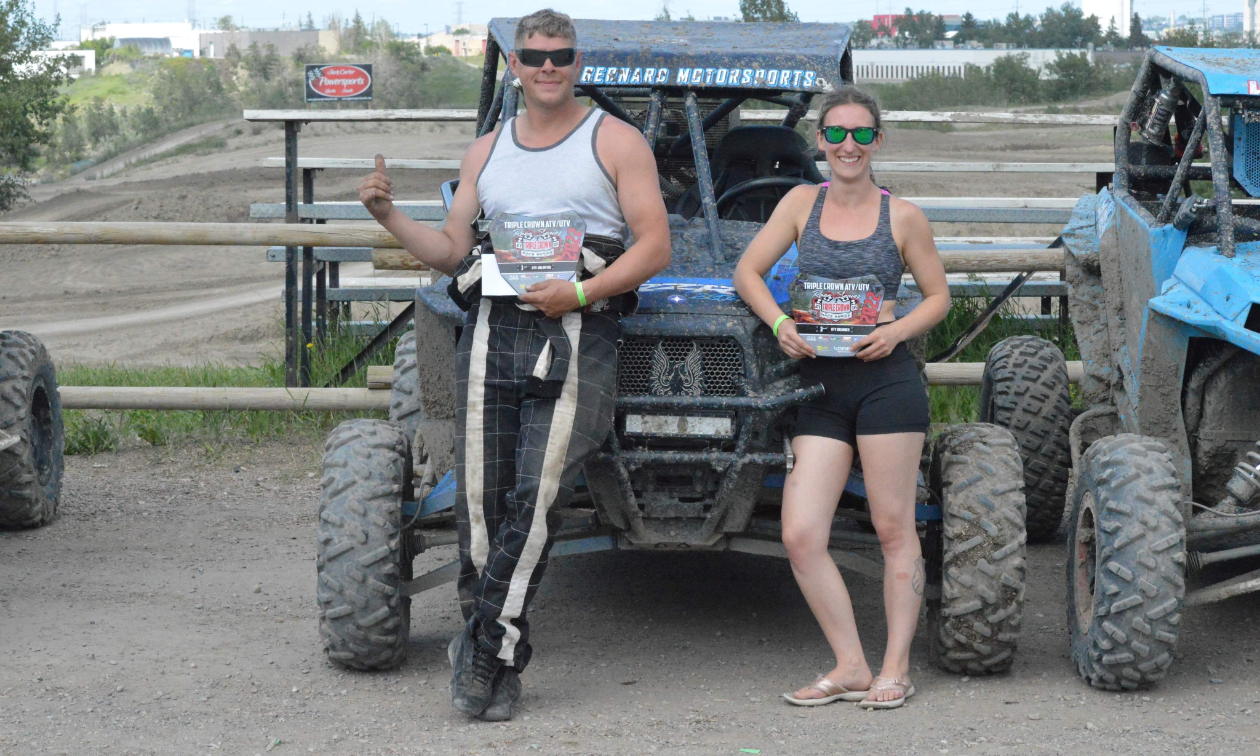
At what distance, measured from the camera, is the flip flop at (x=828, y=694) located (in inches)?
→ 183

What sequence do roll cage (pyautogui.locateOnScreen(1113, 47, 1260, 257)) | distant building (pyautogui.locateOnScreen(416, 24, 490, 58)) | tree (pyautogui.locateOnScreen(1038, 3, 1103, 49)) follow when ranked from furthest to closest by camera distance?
distant building (pyautogui.locateOnScreen(416, 24, 490, 58)) < tree (pyautogui.locateOnScreen(1038, 3, 1103, 49)) < roll cage (pyautogui.locateOnScreen(1113, 47, 1260, 257))

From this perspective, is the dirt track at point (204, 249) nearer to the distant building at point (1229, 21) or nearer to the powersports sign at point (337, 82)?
the powersports sign at point (337, 82)

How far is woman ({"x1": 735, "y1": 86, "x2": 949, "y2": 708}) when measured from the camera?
183 inches

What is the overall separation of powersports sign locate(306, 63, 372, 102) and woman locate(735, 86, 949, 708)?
7.11 m

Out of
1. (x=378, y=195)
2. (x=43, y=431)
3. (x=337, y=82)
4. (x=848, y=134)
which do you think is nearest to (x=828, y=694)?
(x=848, y=134)

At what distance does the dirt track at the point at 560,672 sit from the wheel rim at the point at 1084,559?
23 centimetres

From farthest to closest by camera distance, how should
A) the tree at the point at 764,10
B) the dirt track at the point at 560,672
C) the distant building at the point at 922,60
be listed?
the distant building at the point at 922,60 < the tree at the point at 764,10 < the dirt track at the point at 560,672

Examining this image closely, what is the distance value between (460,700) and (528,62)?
1.86m

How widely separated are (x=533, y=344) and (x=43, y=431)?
12.9 feet

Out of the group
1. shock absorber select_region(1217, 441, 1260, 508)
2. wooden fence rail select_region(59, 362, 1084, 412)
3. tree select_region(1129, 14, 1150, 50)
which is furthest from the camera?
tree select_region(1129, 14, 1150, 50)

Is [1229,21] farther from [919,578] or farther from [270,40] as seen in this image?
[919,578]

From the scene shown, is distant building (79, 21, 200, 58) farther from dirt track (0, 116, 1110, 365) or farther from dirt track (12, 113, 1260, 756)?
dirt track (12, 113, 1260, 756)

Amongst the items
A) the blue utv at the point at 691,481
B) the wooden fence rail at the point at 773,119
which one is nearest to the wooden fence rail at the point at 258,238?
the wooden fence rail at the point at 773,119

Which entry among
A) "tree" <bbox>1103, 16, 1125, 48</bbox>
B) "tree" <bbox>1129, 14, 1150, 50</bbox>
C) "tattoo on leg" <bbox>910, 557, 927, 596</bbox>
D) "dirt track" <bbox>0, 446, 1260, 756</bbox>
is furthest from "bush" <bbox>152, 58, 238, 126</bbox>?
"tattoo on leg" <bbox>910, 557, 927, 596</bbox>
